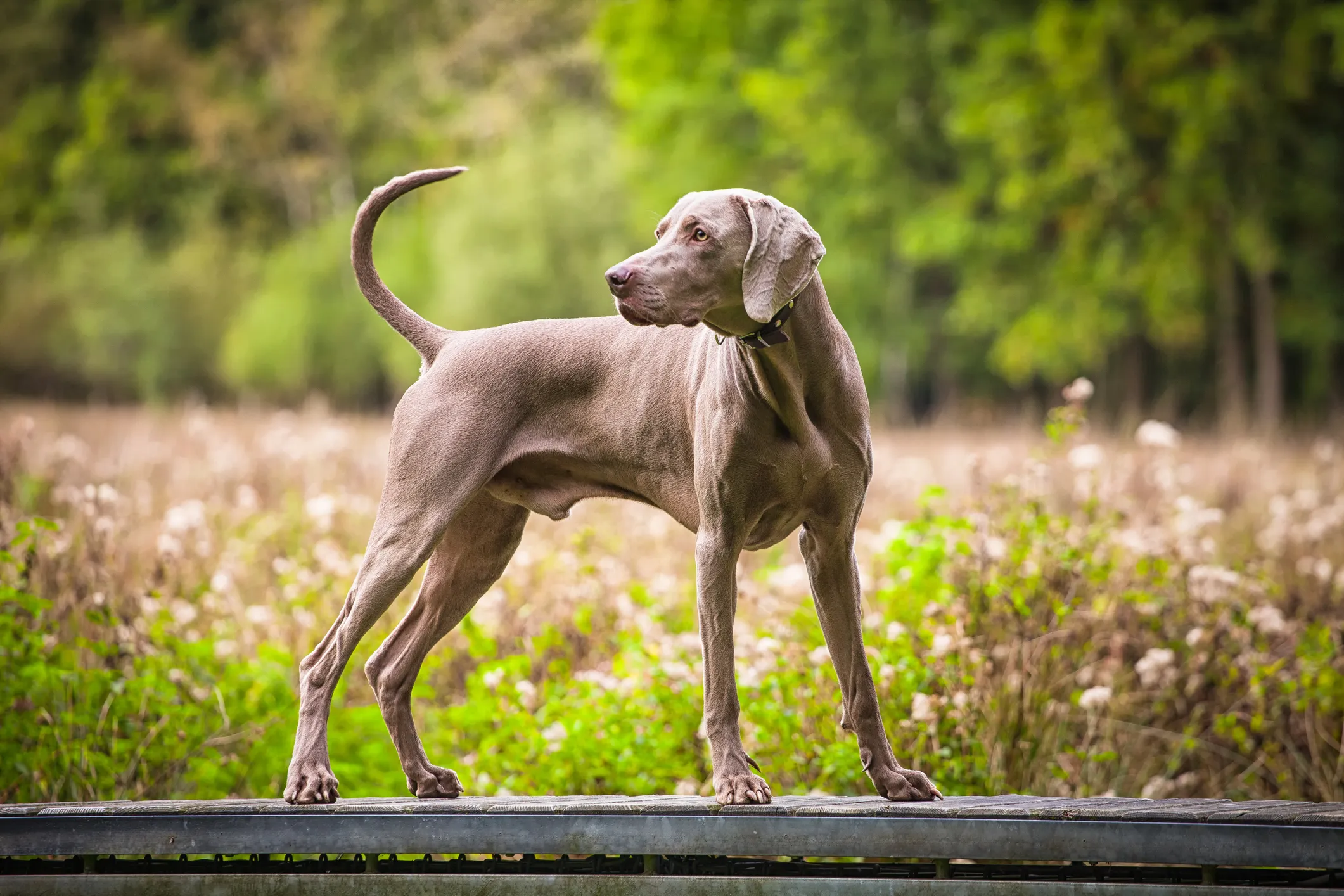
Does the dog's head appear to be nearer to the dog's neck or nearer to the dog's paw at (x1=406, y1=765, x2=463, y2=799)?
the dog's neck

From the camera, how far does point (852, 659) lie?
3619 millimetres

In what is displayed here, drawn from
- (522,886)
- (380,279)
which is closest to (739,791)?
(522,886)

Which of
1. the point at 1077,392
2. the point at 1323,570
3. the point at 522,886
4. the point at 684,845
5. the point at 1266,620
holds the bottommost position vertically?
the point at 522,886

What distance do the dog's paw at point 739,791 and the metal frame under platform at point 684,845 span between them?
0.07ft

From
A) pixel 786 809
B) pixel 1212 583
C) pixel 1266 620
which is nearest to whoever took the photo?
pixel 786 809

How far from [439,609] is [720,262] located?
5.16 feet

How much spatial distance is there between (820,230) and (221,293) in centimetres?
1591

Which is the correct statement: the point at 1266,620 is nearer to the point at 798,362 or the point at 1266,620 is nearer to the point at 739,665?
the point at 739,665

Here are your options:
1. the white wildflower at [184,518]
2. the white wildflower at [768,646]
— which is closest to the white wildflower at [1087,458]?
the white wildflower at [768,646]

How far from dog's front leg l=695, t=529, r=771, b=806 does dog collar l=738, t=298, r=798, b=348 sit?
0.53 m

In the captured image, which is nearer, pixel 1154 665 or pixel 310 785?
pixel 310 785

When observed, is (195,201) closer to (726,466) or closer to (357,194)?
(357,194)

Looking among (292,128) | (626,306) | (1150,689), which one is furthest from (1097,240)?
(292,128)

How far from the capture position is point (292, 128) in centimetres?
3366
